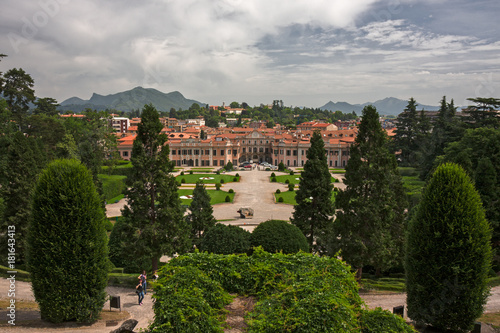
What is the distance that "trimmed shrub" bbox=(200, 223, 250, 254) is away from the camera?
A: 58.0 feet

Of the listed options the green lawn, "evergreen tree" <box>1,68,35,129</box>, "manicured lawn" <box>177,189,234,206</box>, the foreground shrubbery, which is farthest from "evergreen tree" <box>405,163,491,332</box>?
"evergreen tree" <box>1,68,35,129</box>

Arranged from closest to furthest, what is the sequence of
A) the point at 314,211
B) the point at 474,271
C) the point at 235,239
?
the point at 474,271
the point at 235,239
the point at 314,211

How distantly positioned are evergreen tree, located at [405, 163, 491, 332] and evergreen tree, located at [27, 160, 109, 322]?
1077 cm

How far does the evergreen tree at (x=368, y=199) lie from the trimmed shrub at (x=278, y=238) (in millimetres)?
2147

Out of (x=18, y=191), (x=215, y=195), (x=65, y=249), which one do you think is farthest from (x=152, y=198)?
(x=215, y=195)

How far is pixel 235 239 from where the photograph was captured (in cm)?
1798

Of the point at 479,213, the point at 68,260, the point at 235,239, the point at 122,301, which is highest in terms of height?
the point at 479,213

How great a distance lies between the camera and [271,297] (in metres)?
8.77

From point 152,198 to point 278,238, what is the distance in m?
6.78

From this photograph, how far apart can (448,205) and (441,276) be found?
2.30m

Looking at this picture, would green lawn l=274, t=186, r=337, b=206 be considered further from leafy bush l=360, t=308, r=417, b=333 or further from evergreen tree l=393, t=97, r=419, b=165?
leafy bush l=360, t=308, r=417, b=333

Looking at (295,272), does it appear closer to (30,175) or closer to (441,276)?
(441,276)

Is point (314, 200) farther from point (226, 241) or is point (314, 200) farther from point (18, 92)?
point (18, 92)

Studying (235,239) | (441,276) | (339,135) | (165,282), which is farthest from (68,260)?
(339,135)
